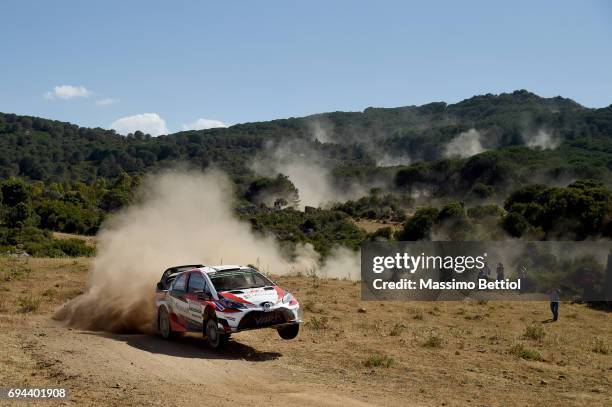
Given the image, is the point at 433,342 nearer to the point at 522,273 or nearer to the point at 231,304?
the point at 231,304

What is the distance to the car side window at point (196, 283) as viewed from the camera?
13.4 metres

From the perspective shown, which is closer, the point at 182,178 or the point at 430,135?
the point at 182,178

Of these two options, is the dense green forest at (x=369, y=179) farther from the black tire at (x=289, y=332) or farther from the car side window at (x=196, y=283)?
the car side window at (x=196, y=283)

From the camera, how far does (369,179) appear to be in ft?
388

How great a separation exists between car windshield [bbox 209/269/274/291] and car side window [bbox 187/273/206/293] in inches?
9.1

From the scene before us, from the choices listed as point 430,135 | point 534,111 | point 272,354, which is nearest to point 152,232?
point 272,354

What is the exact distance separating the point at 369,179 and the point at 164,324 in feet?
344

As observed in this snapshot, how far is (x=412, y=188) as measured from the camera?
102m

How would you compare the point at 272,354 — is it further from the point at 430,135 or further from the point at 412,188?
the point at 430,135

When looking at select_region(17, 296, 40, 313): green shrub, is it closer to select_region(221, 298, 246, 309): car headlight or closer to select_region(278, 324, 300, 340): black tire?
select_region(278, 324, 300, 340): black tire

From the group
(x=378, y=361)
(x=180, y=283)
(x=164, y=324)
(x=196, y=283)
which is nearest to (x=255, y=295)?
(x=196, y=283)

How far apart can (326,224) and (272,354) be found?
57427 millimetres

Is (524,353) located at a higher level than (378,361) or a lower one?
lower

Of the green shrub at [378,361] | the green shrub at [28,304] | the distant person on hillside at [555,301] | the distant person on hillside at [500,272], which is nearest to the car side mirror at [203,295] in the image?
the green shrub at [378,361]
